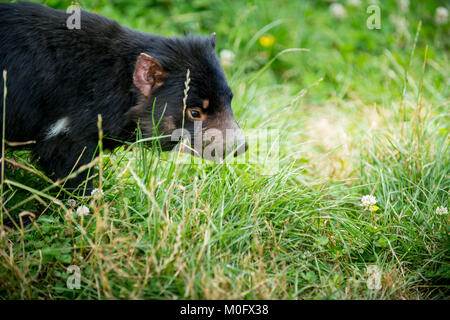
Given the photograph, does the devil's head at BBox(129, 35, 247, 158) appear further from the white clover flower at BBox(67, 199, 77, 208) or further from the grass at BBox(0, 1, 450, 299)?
the white clover flower at BBox(67, 199, 77, 208)

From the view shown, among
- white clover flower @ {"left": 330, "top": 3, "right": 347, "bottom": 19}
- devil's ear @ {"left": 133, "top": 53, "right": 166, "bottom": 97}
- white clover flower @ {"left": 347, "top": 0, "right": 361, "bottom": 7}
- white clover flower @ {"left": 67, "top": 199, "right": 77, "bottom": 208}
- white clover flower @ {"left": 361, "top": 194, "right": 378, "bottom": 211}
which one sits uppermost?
white clover flower @ {"left": 347, "top": 0, "right": 361, "bottom": 7}

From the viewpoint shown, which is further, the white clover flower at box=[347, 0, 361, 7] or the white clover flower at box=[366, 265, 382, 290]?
the white clover flower at box=[347, 0, 361, 7]

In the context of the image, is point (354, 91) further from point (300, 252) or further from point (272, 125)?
point (300, 252)

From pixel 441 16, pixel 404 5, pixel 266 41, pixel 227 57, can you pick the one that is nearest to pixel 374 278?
pixel 227 57

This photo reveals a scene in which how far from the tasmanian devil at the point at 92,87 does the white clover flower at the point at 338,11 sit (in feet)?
11.8

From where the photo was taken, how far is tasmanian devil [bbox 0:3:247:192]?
103 inches

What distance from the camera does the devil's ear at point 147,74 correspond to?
2697mm

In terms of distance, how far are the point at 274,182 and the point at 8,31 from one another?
191 centimetres

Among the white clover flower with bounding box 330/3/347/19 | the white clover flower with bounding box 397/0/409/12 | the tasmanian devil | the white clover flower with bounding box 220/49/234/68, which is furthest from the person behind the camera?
the white clover flower with bounding box 397/0/409/12

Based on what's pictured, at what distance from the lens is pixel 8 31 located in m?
2.61

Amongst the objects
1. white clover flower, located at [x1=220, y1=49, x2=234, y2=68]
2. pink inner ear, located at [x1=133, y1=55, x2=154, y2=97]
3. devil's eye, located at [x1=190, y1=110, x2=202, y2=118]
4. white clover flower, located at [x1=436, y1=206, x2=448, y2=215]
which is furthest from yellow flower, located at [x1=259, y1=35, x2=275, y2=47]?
white clover flower, located at [x1=436, y1=206, x2=448, y2=215]

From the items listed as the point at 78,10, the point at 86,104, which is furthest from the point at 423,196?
the point at 78,10

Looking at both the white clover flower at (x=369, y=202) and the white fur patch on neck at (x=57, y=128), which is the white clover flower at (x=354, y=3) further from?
the white fur patch on neck at (x=57, y=128)

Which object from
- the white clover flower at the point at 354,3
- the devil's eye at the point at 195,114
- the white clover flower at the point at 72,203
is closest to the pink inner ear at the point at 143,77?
the devil's eye at the point at 195,114
